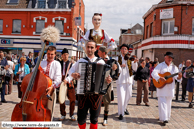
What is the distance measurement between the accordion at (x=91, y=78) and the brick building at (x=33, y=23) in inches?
808

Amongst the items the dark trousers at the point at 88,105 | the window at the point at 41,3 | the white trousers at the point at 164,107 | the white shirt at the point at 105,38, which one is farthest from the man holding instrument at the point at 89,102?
the window at the point at 41,3

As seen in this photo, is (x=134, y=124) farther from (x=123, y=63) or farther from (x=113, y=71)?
(x=113, y=71)

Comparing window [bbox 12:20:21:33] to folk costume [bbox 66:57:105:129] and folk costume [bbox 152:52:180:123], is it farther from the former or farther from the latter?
folk costume [bbox 66:57:105:129]

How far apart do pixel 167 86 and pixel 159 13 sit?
16994mm

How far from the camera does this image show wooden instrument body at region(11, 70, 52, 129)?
340 cm

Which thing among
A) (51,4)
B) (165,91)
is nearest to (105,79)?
(165,91)

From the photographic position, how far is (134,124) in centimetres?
586

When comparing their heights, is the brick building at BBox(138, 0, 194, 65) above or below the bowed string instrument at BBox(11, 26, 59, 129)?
above

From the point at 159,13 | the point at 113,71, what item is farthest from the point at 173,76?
the point at 159,13

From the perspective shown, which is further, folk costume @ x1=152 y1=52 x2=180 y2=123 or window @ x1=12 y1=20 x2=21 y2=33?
window @ x1=12 y1=20 x2=21 y2=33

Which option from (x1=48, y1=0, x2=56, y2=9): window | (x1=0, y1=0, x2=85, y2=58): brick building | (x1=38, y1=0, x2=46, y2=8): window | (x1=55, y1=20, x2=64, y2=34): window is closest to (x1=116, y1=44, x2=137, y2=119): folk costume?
(x1=0, y1=0, x2=85, y2=58): brick building

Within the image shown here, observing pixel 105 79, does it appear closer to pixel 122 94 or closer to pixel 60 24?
pixel 122 94

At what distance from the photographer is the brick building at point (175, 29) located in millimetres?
19625

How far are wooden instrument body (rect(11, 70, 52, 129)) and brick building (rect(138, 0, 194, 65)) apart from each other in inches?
731
